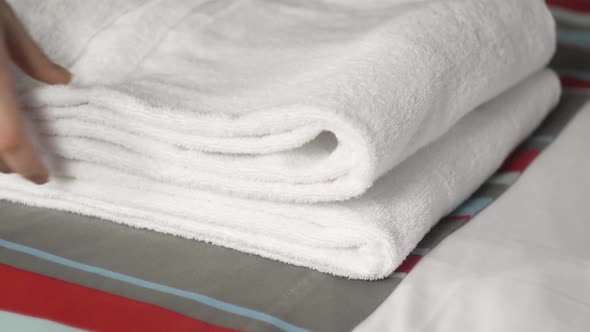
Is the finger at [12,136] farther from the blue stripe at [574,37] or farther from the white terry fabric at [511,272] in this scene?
the blue stripe at [574,37]

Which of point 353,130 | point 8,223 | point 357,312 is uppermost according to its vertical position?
point 353,130

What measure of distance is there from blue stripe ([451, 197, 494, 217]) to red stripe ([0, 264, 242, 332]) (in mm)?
290

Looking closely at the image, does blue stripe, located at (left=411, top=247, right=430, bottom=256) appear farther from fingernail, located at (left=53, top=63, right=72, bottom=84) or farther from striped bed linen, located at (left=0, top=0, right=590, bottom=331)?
fingernail, located at (left=53, top=63, right=72, bottom=84)

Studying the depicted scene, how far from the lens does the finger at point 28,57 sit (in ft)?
2.40

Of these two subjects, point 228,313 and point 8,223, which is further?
point 8,223

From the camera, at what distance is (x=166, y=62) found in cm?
77

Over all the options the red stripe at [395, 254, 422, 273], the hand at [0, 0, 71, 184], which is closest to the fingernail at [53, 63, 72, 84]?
the hand at [0, 0, 71, 184]

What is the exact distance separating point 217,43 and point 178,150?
0.18 meters

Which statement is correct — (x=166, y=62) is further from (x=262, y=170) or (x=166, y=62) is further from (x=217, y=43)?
(x=262, y=170)

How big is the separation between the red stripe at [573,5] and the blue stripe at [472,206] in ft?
1.89

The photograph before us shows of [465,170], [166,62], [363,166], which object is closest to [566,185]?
[465,170]

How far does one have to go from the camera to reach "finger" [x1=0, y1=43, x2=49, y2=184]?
2.18 ft

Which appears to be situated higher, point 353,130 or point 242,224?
point 353,130

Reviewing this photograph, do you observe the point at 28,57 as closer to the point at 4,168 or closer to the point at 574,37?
the point at 4,168
